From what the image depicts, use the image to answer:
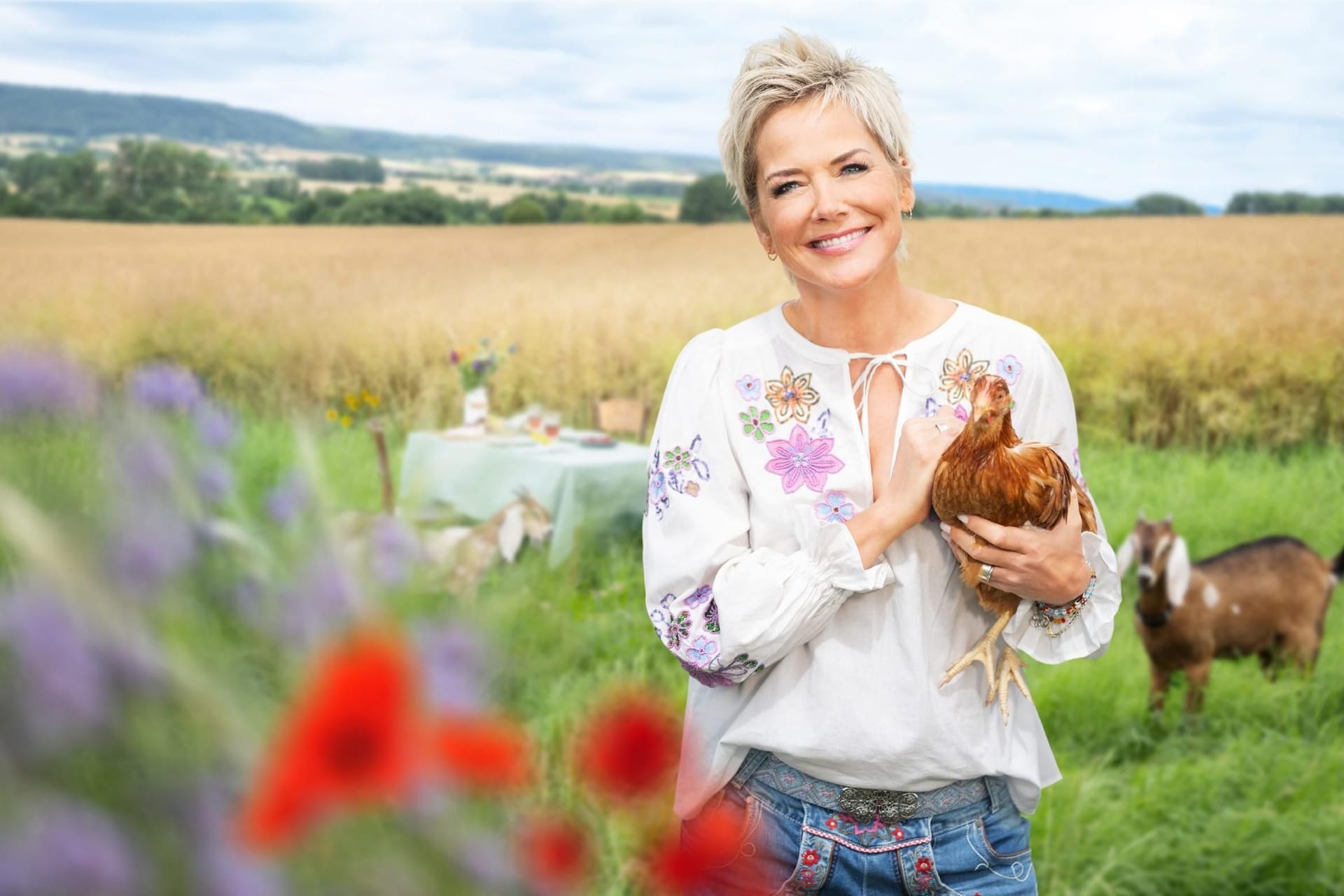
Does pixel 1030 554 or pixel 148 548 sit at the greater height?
pixel 148 548

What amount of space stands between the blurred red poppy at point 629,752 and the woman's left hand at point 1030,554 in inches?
35.7

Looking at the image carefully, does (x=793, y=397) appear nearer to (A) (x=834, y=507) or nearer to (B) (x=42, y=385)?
(A) (x=834, y=507)

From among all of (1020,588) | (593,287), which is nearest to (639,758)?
(1020,588)

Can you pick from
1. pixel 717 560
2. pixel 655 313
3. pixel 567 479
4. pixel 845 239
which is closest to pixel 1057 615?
pixel 717 560

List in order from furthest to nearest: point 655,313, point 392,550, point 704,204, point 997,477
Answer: point 704,204 → point 655,313 → point 997,477 → point 392,550

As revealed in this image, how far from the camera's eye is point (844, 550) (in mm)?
1191

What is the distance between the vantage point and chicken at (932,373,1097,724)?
1107mm

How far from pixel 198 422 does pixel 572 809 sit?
182 millimetres

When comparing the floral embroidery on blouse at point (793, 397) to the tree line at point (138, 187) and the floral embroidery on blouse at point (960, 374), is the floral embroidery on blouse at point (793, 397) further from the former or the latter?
the tree line at point (138, 187)

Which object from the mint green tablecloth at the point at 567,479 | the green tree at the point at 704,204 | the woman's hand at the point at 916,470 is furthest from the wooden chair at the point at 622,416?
Answer: the green tree at the point at 704,204

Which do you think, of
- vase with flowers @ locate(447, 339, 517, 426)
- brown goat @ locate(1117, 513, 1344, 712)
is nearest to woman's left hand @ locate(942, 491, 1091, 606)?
brown goat @ locate(1117, 513, 1344, 712)

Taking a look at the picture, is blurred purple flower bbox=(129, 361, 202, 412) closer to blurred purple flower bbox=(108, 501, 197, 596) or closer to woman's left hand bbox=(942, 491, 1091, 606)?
blurred purple flower bbox=(108, 501, 197, 596)

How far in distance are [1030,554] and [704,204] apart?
2170cm

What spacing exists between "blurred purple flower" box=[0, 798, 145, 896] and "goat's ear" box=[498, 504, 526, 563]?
0.23m
